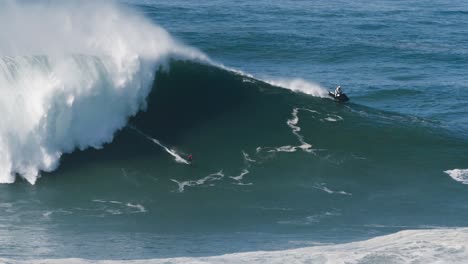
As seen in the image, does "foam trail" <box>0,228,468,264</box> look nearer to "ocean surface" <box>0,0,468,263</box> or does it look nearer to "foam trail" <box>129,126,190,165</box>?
"ocean surface" <box>0,0,468,263</box>

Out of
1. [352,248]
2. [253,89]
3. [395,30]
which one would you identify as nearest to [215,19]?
[395,30]

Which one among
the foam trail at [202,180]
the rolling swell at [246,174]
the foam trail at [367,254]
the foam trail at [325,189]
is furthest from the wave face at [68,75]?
the foam trail at [367,254]

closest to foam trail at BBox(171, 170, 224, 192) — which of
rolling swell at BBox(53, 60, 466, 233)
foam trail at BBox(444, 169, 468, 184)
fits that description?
rolling swell at BBox(53, 60, 466, 233)

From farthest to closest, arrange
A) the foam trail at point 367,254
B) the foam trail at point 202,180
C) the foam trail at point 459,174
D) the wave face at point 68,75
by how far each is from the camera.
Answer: the foam trail at point 459,174
the wave face at point 68,75
the foam trail at point 202,180
the foam trail at point 367,254

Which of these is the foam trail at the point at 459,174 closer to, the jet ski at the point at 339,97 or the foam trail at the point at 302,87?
the jet ski at the point at 339,97

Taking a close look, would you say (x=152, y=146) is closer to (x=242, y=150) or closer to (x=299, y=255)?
(x=242, y=150)

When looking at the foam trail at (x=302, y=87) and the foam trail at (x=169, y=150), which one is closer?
the foam trail at (x=169, y=150)

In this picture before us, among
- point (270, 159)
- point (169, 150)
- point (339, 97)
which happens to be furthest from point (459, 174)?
point (169, 150)
